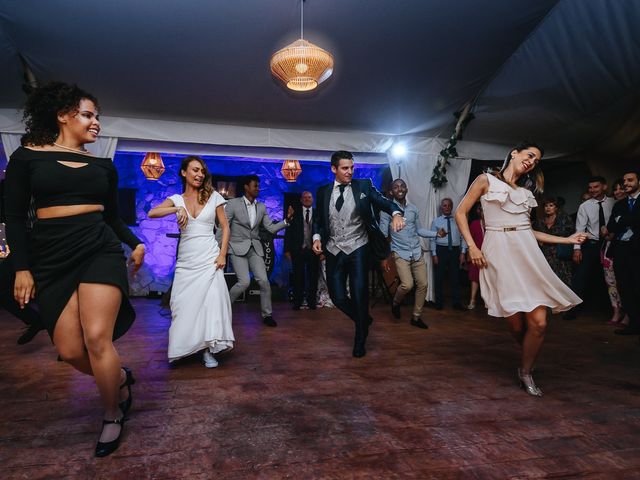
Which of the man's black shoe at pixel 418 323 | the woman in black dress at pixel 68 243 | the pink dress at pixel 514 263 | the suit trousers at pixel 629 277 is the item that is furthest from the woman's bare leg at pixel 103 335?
the suit trousers at pixel 629 277

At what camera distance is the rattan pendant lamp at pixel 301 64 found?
353 centimetres

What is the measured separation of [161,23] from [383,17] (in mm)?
2361

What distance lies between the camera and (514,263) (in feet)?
8.16

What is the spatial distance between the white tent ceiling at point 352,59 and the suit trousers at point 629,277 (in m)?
2.20

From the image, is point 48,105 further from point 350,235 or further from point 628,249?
point 628,249

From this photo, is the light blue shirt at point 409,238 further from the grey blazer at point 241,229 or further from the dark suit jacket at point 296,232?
the dark suit jacket at point 296,232

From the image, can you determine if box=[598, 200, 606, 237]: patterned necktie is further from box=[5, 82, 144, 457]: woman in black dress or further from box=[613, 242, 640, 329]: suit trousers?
box=[5, 82, 144, 457]: woman in black dress

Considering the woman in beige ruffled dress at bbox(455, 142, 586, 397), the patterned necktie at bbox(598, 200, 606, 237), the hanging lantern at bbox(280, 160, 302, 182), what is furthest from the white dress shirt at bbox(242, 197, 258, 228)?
the patterned necktie at bbox(598, 200, 606, 237)

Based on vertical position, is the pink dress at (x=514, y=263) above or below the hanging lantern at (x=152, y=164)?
below

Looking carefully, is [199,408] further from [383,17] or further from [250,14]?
[383,17]

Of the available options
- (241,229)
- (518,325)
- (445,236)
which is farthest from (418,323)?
(241,229)

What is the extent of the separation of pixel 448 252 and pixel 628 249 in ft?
7.23

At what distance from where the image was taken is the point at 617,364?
314cm

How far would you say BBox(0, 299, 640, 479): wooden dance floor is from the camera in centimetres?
165
